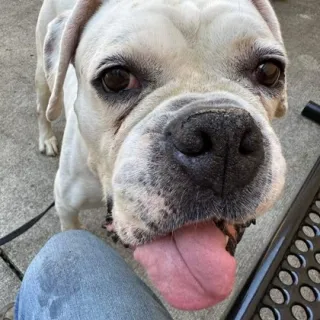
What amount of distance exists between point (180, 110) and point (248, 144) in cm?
19

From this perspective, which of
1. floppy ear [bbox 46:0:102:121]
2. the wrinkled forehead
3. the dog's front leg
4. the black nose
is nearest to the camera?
the black nose

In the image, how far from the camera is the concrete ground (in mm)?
2340

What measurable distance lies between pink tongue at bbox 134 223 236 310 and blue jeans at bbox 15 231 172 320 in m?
0.19

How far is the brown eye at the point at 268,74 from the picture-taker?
1438mm

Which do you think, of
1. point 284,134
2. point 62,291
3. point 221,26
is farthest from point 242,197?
point 284,134

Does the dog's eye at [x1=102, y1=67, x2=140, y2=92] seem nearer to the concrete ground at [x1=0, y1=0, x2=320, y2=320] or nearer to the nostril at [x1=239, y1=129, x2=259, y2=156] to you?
the nostril at [x1=239, y1=129, x2=259, y2=156]

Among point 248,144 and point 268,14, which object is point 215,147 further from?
point 268,14

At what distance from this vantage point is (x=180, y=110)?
46.8 inches

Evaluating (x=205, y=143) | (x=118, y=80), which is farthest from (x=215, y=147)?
(x=118, y=80)

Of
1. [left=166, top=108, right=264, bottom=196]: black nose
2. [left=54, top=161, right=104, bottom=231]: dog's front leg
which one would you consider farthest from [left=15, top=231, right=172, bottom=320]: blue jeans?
[left=166, top=108, right=264, bottom=196]: black nose

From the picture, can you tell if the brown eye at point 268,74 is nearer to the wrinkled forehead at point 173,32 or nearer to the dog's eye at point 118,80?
the wrinkled forehead at point 173,32

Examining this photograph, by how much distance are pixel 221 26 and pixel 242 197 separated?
1.74ft

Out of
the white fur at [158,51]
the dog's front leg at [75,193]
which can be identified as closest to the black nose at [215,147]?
the white fur at [158,51]

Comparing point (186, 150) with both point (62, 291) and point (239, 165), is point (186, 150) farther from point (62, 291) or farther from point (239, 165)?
point (62, 291)
